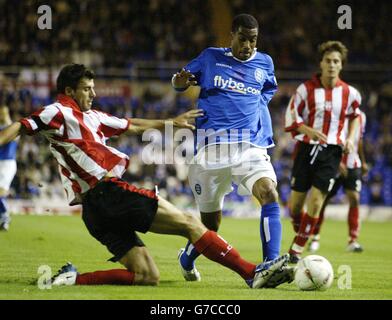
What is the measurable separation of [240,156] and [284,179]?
44.0 ft

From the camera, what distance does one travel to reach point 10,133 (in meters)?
5.96

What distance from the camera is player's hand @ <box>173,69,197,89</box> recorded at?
25.1 feet

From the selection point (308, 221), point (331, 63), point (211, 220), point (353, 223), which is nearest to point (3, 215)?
point (353, 223)

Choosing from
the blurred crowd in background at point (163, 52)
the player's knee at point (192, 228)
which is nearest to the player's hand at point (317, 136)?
the player's knee at point (192, 228)

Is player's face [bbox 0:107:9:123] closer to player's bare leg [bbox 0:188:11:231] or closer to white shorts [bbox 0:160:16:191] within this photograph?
white shorts [bbox 0:160:16:191]

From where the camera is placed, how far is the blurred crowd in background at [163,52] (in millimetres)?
20109

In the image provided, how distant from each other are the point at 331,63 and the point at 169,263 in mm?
3013

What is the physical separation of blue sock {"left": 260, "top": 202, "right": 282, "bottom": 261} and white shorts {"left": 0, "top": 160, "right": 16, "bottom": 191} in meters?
7.38

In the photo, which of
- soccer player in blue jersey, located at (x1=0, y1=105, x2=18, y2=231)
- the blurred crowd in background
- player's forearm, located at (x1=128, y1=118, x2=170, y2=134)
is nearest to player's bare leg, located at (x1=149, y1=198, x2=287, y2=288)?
player's forearm, located at (x1=128, y1=118, x2=170, y2=134)

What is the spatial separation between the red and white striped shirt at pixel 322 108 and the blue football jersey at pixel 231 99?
2.12 meters

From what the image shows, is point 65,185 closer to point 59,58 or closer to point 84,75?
point 84,75
